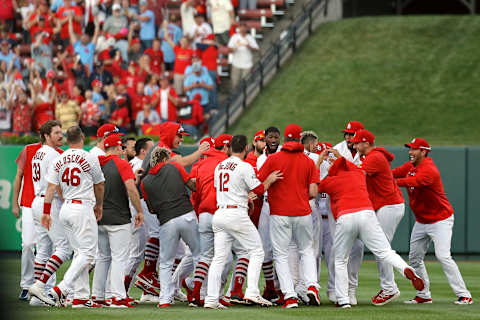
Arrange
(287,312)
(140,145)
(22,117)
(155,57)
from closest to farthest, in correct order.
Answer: (287,312), (140,145), (22,117), (155,57)

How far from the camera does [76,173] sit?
31.3ft

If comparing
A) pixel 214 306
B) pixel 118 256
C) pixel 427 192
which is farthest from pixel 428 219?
pixel 118 256

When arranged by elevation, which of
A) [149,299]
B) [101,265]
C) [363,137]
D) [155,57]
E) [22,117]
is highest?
[155,57]

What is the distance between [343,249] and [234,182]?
5.07ft

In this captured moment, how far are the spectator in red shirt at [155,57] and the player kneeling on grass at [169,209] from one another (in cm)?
1128

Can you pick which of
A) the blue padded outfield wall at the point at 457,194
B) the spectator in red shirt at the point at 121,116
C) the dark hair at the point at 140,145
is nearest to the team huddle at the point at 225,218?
the dark hair at the point at 140,145

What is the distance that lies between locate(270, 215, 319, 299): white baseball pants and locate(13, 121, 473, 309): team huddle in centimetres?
1

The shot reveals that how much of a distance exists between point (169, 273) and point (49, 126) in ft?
7.93

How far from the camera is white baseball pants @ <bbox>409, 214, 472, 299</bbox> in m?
10.5

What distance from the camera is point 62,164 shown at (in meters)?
9.58

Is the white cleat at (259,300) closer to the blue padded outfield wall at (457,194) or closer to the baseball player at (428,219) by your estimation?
the baseball player at (428,219)

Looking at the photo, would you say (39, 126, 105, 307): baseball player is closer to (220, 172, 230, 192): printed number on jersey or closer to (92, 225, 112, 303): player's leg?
(92, 225, 112, 303): player's leg

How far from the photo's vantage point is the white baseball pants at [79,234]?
951cm

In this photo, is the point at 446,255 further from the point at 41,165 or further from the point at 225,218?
the point at 41,165
